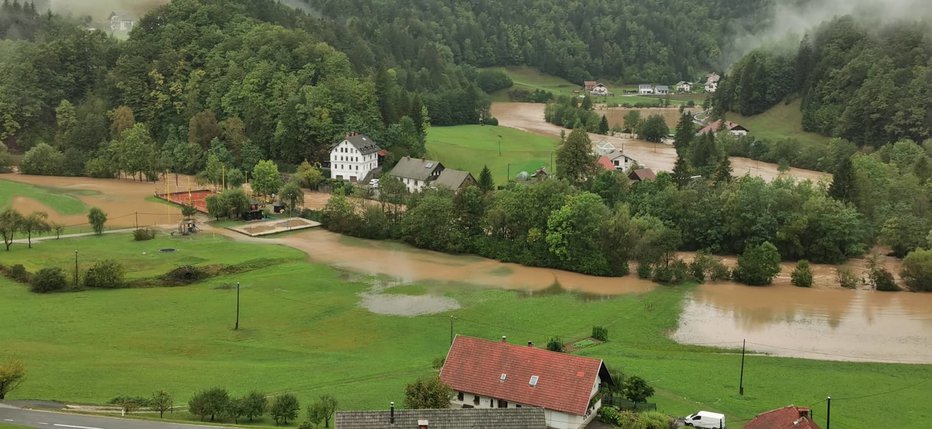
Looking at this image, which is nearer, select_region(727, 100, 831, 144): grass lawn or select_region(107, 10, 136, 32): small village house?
select_region(727, 100, 831, 144): grass lawn

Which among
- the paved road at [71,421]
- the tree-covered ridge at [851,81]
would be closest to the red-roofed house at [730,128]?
the tree-covered ridge at [851,81]

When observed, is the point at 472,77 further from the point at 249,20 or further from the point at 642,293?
the point at 642,293

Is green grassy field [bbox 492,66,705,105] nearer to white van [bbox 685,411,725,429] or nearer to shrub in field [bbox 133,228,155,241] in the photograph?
shrub in field [bbox 133,228,155,241]

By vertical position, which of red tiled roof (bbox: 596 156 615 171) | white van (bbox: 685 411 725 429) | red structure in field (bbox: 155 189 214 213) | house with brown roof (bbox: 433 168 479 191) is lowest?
white van (bbox: 685 411 725 429)

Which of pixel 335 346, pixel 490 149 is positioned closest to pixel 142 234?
pixel 335 346

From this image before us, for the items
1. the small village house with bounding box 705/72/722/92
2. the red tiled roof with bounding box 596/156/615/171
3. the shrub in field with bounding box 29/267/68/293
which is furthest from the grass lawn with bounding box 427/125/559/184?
the small village house with bounding box 705/72/722/92

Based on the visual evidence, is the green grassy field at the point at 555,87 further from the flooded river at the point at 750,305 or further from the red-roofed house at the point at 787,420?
the red-roofed house at the point at 787,420

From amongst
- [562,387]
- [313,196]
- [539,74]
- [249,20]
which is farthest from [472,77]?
[562,387]

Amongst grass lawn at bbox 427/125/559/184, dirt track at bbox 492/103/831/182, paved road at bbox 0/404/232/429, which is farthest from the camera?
dirt track at bbox 492/103/831/182
